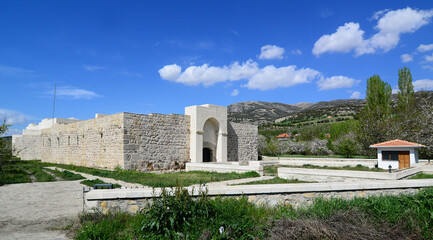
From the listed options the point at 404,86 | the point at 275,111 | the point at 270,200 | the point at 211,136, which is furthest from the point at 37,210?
the point at 275,111

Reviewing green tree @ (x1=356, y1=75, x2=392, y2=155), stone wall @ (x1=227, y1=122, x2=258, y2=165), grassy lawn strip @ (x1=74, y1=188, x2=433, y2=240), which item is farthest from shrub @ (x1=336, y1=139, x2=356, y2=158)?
grassy lawn strip @ (x1=74, y1=188, x2=433, y2=240)

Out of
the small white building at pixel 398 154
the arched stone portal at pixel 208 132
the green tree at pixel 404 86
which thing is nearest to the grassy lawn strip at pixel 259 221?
the small white building at pixel 398 154

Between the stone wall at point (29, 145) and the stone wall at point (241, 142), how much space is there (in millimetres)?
24133

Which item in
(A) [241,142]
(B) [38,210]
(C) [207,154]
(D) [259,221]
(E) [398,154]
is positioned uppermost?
(A) [241,142]

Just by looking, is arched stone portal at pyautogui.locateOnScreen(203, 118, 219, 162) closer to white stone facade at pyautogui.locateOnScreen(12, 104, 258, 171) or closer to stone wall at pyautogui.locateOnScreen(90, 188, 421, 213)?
white stone facade at pyautogui.locateOnScreen(12, 104, 258, 171)

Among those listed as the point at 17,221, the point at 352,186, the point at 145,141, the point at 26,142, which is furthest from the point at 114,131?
the point at 26,142

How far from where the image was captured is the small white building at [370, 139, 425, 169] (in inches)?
658

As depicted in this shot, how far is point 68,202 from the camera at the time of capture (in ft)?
27.6

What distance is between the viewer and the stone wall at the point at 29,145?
33750 millimetres

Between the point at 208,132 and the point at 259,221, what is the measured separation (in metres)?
16.7

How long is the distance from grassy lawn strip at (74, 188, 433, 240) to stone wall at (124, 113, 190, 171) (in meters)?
11.7

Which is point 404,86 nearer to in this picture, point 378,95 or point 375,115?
point 378,95

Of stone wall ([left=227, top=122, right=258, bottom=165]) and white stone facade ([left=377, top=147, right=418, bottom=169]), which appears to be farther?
stone wall ([left=227, top=122, right=258, bottom=165])

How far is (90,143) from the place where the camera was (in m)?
20.6
